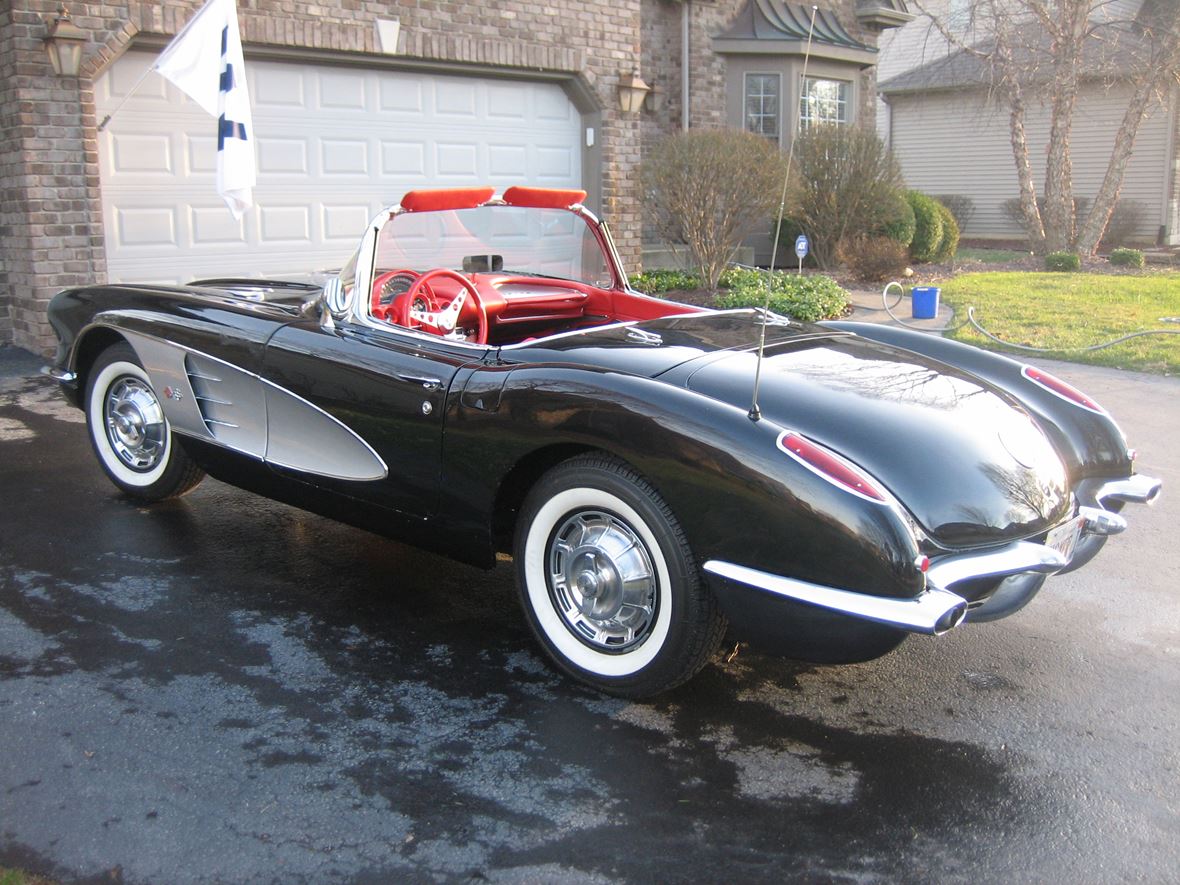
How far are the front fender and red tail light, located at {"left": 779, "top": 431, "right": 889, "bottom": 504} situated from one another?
0.08ft

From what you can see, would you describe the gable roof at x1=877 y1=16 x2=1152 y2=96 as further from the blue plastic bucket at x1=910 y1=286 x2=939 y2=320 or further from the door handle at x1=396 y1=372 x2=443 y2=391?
the door handle at x1=396 y1=372 x2=443 y2=391

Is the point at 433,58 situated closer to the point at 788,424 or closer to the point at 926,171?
the point at 788,424

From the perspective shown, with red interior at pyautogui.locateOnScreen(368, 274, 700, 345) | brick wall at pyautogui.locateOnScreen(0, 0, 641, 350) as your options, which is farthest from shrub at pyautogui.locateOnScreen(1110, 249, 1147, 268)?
red interior at pyautogui.locateOnScreen(368, 274, 700, 345)

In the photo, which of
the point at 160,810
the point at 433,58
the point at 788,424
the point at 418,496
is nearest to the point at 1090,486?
the point at 788,424

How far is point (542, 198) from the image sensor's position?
15.4 feet

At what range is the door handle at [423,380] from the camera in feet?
12.2

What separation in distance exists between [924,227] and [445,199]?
13.2m

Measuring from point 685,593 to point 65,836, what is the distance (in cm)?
164

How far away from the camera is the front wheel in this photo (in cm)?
308

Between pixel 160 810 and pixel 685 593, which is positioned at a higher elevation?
pixel 685 593

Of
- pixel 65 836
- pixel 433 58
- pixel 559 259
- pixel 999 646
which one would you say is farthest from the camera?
pixel 433 58

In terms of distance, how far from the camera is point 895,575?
110 inches

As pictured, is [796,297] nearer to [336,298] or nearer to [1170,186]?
[336,298]

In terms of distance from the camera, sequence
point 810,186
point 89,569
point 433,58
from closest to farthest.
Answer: point 89,569 < point 433,58 < point 810,186
